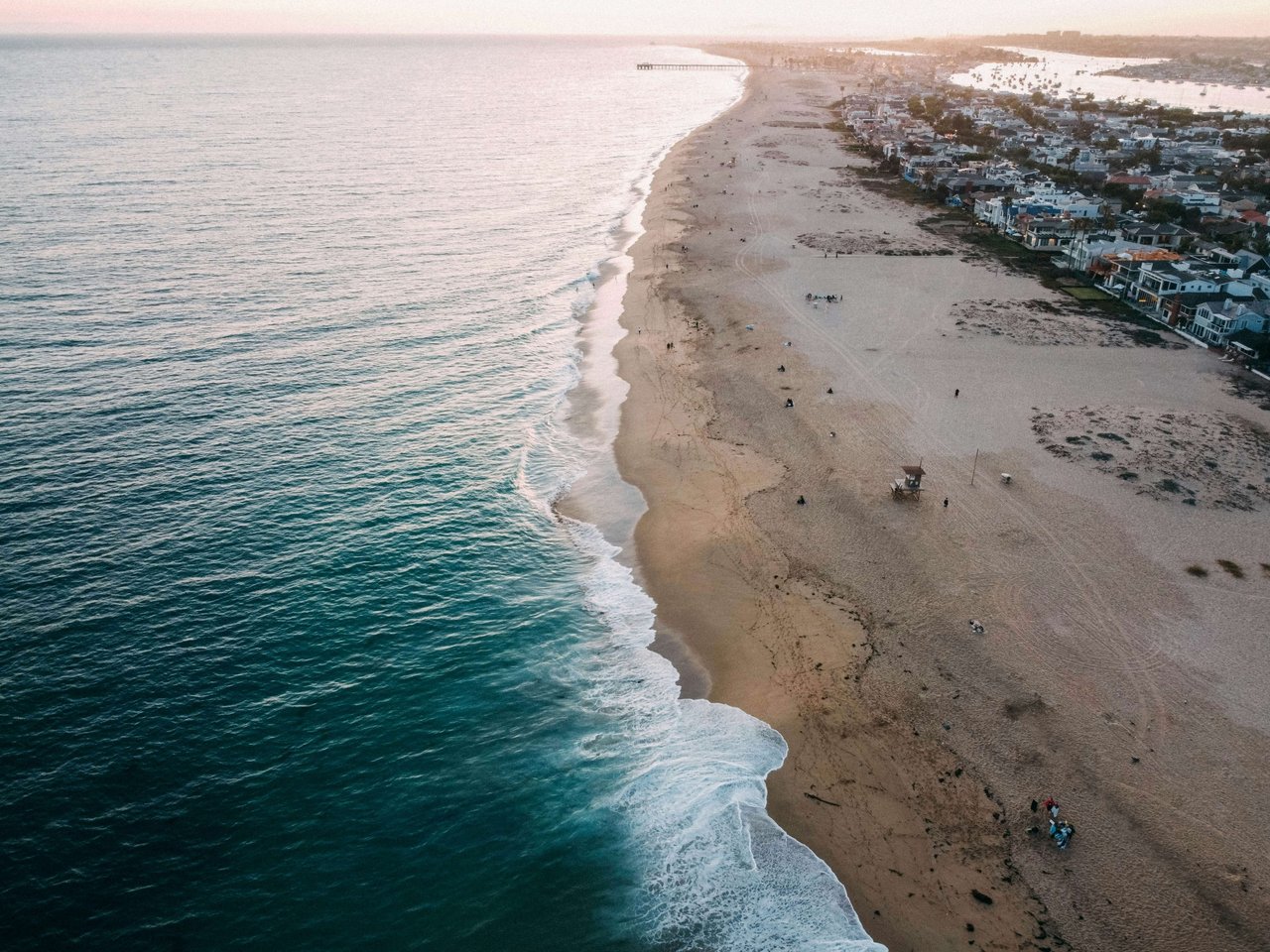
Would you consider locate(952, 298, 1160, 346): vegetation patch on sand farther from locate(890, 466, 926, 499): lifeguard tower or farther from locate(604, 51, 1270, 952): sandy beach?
locate(890, 466, 926, 499): lifeguard tower

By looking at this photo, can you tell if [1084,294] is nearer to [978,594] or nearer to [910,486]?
[910,486]

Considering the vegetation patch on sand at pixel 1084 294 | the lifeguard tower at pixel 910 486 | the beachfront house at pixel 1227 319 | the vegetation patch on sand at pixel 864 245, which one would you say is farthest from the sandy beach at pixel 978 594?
the vegetation patch on sand at pixel 864 245

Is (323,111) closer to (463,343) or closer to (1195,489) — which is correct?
(463,343)

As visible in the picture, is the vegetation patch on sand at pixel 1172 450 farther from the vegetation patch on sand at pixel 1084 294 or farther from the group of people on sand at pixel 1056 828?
the vegetation patch on sand at pixel 1084 294

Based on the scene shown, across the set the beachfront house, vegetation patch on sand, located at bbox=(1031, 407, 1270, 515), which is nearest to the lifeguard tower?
vegetation patch on sand, located at bbox=(1031, 407, 1270, 515)

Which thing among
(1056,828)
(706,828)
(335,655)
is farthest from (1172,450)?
(335,655)
